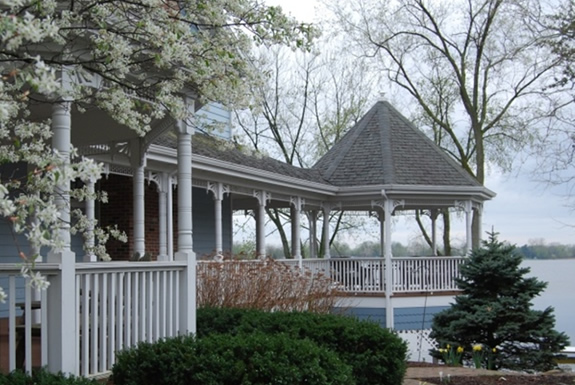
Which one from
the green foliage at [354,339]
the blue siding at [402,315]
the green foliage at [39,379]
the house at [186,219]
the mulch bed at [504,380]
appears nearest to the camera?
the green foliage at [39,379]

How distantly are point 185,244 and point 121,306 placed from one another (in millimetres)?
1320

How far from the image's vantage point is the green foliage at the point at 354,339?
8.42 metres

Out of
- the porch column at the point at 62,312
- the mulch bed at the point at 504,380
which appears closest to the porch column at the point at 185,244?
the porch column at the point at 62,312

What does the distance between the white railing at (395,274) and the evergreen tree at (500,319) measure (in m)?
7.27

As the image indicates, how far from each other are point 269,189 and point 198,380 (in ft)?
41.9

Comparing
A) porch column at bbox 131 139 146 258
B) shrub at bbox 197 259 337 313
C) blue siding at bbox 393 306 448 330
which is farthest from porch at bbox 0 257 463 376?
blue siding at bbox 393 306 448 330

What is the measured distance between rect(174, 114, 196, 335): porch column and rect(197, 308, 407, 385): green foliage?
587 millimetres

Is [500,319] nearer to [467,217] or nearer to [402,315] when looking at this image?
[402,315]

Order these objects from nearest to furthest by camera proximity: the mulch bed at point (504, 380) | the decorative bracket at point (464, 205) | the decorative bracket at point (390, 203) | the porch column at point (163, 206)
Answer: the mulch bed at point (504, 380), the porch column at point (163, 206), the decorative bracket at point (390, 203), the decorative bracket at point (464, 205)

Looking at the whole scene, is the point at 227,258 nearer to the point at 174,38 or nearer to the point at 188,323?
the point at 188,323

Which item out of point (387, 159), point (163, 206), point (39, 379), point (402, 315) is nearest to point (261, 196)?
point (163, 206)

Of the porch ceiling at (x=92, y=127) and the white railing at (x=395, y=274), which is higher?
the porch ceiling at (x=92, y=127)

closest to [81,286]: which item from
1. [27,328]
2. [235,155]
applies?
[27,328]

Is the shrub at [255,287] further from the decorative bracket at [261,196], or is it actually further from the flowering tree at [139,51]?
the flowering tree at [139,51]
